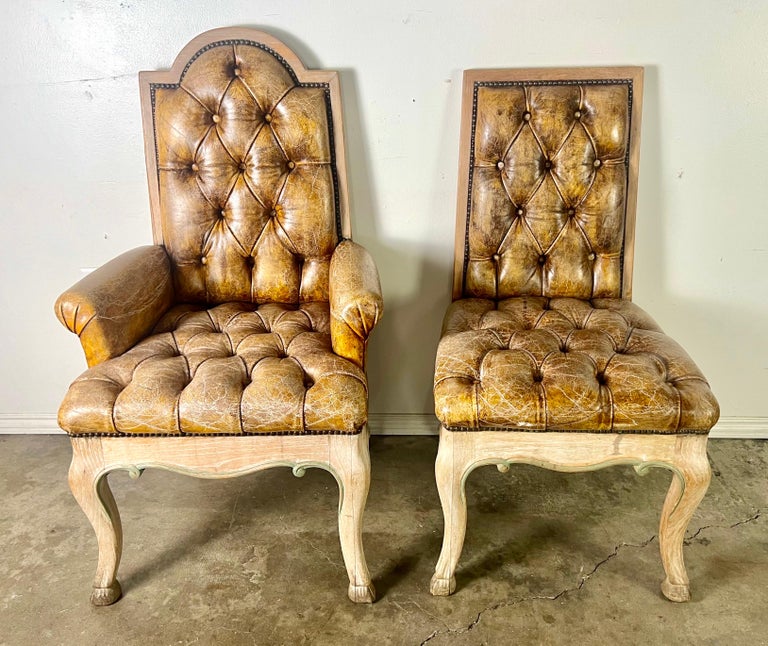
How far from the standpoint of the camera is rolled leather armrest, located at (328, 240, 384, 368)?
1.26 metres

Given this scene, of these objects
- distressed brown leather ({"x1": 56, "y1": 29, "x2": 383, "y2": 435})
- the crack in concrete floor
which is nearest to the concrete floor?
the crack in concrete floor

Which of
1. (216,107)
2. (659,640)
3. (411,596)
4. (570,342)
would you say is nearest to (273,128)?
(216,107)

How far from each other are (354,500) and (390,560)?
0.30 m

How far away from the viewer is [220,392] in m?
1.20

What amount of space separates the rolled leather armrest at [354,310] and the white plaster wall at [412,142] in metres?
0.46

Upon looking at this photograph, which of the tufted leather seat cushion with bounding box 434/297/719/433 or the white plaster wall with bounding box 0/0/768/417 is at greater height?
the white plaster wall with bounding box 0/0/768/417

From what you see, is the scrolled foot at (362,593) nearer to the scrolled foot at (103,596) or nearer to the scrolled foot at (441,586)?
the scrolled foot at (441,586)

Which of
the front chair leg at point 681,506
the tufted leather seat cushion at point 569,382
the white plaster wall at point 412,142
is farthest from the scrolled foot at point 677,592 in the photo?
the white plaster wall at point 412,142

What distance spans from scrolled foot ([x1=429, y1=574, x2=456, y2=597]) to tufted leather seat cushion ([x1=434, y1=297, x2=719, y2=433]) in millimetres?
403

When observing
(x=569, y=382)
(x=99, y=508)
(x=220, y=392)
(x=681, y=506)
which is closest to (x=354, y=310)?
(x=220, y=392)

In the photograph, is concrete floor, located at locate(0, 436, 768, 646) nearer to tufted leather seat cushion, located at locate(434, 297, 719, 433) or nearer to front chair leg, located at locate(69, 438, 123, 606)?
front chair leg, located at locate(69, 438, 123, 606)

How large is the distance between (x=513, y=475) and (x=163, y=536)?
1.01 m

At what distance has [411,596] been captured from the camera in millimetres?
1380

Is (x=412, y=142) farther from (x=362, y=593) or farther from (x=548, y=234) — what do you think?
(x=362, y=593)
